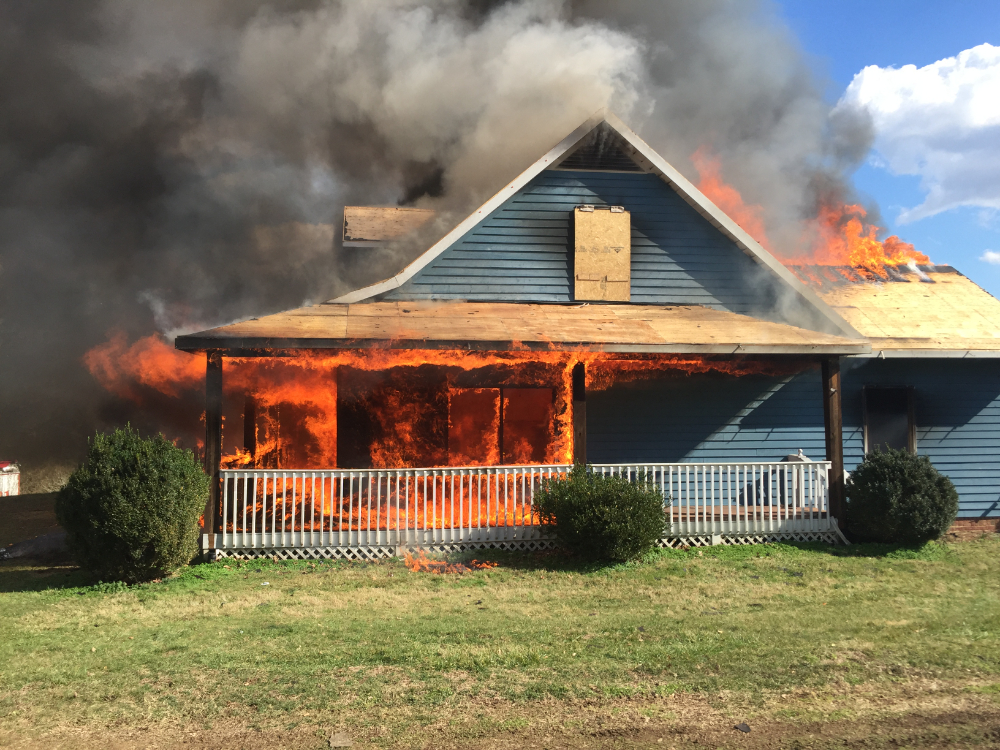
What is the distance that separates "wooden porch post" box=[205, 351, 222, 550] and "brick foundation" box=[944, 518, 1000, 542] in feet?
38.8

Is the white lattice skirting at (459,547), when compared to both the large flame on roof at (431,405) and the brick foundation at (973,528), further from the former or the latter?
the brick foundation at (973,528)

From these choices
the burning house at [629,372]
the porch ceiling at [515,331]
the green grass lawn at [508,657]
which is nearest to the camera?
the green grass lawn at [508,657]

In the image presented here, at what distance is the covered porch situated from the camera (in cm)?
1027

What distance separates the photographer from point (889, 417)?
1366 centimetres

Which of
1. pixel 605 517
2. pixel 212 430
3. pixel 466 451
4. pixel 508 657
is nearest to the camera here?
pixel 508 657

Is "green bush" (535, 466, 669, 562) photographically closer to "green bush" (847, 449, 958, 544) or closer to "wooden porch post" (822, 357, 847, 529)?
"wooden porch post" (822, 357, 847, 529)

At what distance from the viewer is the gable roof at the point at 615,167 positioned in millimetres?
12766

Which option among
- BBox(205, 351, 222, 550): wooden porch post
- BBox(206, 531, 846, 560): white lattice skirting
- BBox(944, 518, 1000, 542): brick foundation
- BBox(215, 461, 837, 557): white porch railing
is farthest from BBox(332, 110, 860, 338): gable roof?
BBox(944, 518, 1000, 542): brick foundation

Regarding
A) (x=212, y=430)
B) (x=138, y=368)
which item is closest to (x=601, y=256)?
(x=212, y=430)

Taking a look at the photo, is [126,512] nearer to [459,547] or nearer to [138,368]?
[459,547]

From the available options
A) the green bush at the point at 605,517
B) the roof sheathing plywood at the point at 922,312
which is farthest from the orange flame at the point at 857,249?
the green bush at the point at 605,517

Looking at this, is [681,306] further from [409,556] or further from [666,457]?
[409,556]

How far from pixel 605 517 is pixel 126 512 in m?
5.74

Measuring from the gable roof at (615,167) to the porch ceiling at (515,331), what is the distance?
0.72 meters
